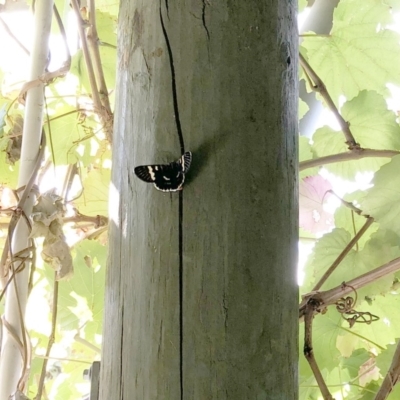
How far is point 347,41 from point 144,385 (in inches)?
26.5

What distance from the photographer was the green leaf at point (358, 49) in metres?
0.79

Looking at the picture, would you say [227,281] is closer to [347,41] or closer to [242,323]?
[242,323]

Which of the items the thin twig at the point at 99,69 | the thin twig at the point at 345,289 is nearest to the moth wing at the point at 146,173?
the thin twig at the point at 345,289

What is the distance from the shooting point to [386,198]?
1.97ft

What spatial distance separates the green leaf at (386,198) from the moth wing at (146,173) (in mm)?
350

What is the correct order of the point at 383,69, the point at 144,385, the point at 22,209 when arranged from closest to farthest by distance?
the point at 144,385 < the point at 22,209 < the point at 383,69

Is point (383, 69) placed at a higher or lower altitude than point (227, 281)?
higher

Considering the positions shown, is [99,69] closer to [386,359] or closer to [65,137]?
[65,137]

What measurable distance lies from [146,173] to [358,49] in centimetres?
59

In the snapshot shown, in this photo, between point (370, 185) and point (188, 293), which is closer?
point (188, 293)

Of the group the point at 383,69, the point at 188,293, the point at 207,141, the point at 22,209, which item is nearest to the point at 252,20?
the point at 207,141

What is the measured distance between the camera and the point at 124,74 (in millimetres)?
396

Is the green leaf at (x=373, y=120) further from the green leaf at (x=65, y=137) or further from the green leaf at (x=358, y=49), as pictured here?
the green leaf at (x=65, y=137)

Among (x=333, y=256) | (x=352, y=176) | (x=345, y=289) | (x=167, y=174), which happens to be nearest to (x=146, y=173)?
(x=167, y=174)
